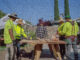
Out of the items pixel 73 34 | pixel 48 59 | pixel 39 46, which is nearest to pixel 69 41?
pixel 73 34

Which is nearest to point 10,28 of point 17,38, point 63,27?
point 17,38

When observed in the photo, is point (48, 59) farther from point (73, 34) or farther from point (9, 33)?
point (9, 33)

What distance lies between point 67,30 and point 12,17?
5.54 ft

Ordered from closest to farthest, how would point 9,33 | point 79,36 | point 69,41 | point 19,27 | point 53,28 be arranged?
1. point 9,33
2. point 69,41
3. point 19,27
4. point 79,36
5. point 53,28

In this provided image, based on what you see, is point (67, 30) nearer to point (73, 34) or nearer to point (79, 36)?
point (73, 34)

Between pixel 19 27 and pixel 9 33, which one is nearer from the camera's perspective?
pixel 9 33

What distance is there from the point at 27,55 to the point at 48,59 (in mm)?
1014

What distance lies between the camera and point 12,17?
4488mm

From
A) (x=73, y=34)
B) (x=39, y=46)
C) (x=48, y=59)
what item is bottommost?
(x=48, y=59)

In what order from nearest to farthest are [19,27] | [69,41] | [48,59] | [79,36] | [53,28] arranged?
[69,41], [19,27], [48,59], [79,36], [53,28]

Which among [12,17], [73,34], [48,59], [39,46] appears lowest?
[48,59]

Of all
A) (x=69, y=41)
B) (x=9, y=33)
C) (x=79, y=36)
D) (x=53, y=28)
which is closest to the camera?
(x=9, y=33)

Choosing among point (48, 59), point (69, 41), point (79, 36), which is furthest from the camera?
point (79, 36)

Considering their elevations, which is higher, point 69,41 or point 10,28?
point 10,28
